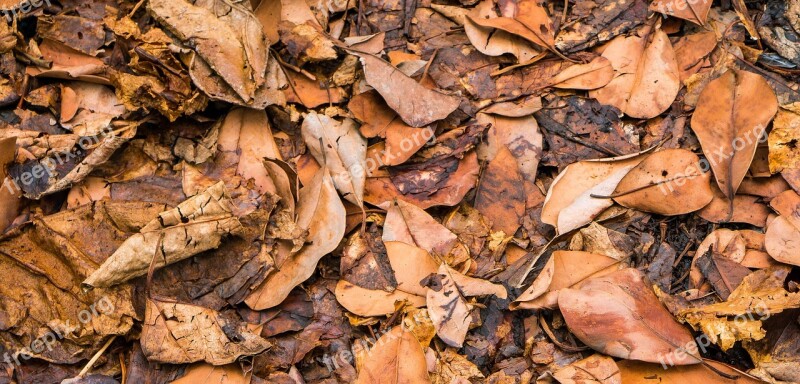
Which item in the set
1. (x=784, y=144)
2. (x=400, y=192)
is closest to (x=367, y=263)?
(x=400, y=192)

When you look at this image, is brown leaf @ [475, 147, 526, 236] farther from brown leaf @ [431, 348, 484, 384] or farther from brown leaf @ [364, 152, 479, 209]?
brown leaf @ [431, 348, 484, 384]

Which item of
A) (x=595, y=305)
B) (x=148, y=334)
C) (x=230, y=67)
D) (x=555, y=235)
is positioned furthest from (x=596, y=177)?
(x=148, y=334)

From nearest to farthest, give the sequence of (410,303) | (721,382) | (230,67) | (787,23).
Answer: (721,382), (410,303), (230,67), (787,23)

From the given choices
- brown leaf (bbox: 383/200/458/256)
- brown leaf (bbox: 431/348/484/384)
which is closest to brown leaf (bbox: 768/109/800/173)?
brown leaf (bbox: 383/200/458/256)

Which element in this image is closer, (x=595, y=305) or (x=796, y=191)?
(x=595, y=305)

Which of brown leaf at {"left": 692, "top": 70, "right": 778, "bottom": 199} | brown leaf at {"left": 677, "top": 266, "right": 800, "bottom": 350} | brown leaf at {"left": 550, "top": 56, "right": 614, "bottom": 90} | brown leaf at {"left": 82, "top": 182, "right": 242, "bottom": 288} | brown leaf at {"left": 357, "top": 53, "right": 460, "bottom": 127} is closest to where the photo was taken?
brown leaf at {"left": 677, "top": 266, "right": 800, "bottom": 350}

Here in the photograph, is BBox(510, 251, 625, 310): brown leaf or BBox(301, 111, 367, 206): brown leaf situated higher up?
BBox(301, 111, 367, 206): brown leaf

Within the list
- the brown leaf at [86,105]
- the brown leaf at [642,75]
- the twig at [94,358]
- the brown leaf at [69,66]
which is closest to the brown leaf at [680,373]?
the brown leaf at [642,75]

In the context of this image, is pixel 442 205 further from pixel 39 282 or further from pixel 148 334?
pixel 39 282
